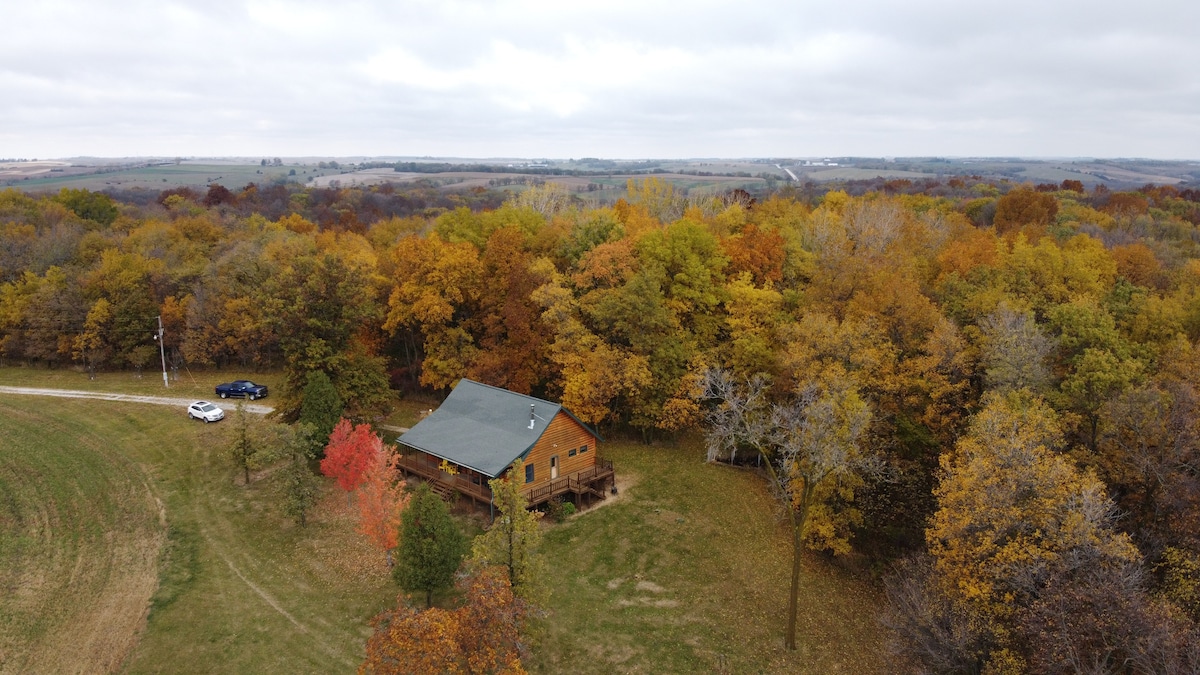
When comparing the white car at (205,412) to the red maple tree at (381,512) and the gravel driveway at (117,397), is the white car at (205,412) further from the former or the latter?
the red maple tree at (381,512)

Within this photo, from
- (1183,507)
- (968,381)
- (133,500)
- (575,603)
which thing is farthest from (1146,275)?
(133,500)

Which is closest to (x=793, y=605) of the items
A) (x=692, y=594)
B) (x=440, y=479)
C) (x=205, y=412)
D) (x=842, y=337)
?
(x=692, y=594)

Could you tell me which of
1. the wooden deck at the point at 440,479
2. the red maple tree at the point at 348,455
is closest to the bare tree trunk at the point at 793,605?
the wooden deck at the point at 440,479

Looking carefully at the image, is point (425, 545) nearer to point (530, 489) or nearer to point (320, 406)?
point (530, 489)

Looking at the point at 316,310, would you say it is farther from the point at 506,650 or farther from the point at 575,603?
the point at 506,650

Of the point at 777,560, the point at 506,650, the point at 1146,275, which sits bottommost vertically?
the point at 777,560
